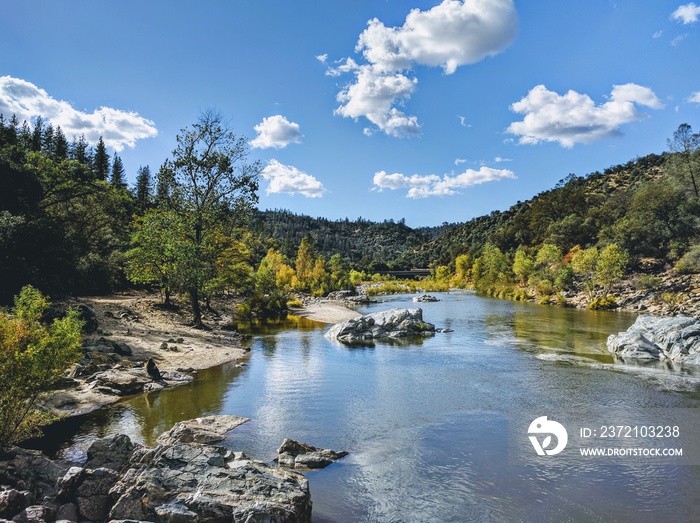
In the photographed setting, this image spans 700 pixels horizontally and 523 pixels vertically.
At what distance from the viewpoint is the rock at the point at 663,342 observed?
25750 mm

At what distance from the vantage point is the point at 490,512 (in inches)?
411

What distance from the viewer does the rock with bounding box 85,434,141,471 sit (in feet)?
35.9

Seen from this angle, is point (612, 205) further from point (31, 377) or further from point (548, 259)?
point (31, 377)

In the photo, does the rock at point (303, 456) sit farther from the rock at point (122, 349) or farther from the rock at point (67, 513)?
the rock at point (122, 349)

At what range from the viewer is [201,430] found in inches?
582

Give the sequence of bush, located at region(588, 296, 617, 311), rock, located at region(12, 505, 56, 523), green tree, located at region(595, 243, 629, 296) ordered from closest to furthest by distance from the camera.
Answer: rock, located at region(12, 505, 56, 523)
bush, located at region(588, 296, 617, 311)
green tree, located at region(595, 243, 629, 296)

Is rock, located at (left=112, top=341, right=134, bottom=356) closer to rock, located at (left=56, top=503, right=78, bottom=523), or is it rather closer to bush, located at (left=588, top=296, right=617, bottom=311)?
rock, located at (left=56, top=503, right=78, bottom=523)

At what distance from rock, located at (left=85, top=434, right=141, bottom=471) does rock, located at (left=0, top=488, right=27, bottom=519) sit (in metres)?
2.10

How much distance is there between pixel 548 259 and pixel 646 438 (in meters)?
70.5

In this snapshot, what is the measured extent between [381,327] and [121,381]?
2430 centimetres

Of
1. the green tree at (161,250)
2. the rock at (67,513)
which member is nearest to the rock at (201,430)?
the rock at (67,513)

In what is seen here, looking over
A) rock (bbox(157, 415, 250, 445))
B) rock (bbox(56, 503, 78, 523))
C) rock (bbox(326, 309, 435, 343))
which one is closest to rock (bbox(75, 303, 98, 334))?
rock (bbox(157, 415, 250, 445))

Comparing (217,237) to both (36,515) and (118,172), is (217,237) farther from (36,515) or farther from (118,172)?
(118,172)

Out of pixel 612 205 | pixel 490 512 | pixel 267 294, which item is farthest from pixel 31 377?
pixel 612 205
